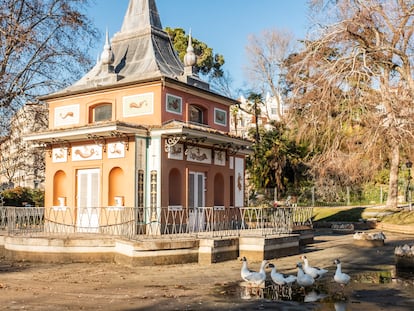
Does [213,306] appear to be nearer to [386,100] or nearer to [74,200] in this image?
[74,200]

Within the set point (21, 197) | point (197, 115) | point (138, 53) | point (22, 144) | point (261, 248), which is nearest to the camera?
point (261, 248)

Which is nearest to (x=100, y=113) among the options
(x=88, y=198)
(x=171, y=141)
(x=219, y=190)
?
(x=88, y=198)

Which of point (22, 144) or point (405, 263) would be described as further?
point (22, 144)

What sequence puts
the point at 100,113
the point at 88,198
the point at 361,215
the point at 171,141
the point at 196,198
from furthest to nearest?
1. the point at 361,215
2. the point at 100,113
3. the point at 196,198
4. the point at 88,198
5. the point at 171,141

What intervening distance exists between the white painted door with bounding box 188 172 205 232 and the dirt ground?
13.6ft

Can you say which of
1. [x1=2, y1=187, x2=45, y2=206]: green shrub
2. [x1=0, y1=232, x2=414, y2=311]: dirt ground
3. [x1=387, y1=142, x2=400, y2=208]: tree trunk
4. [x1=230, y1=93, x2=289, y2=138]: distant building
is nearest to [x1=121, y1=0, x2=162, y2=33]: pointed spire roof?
[x1=0, y1=232, x2=414, y2=311]: dirt ground

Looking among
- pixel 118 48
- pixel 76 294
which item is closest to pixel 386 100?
pixel 118 48

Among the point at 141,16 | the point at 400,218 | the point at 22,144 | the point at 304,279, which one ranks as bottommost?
the point at 304,279

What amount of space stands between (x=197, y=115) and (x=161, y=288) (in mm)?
11338

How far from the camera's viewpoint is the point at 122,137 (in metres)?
19.1

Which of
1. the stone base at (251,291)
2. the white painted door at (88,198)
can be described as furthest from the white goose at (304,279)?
the white painted door at (88,198)

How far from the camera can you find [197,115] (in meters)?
22.2

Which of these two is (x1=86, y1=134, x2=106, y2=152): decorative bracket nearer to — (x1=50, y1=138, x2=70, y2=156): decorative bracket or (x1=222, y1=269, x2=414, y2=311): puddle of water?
(x1=50, y1=138, x2=70, y2=156): decorative bracket

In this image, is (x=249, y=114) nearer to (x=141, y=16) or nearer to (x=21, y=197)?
(x=21, y=197)
